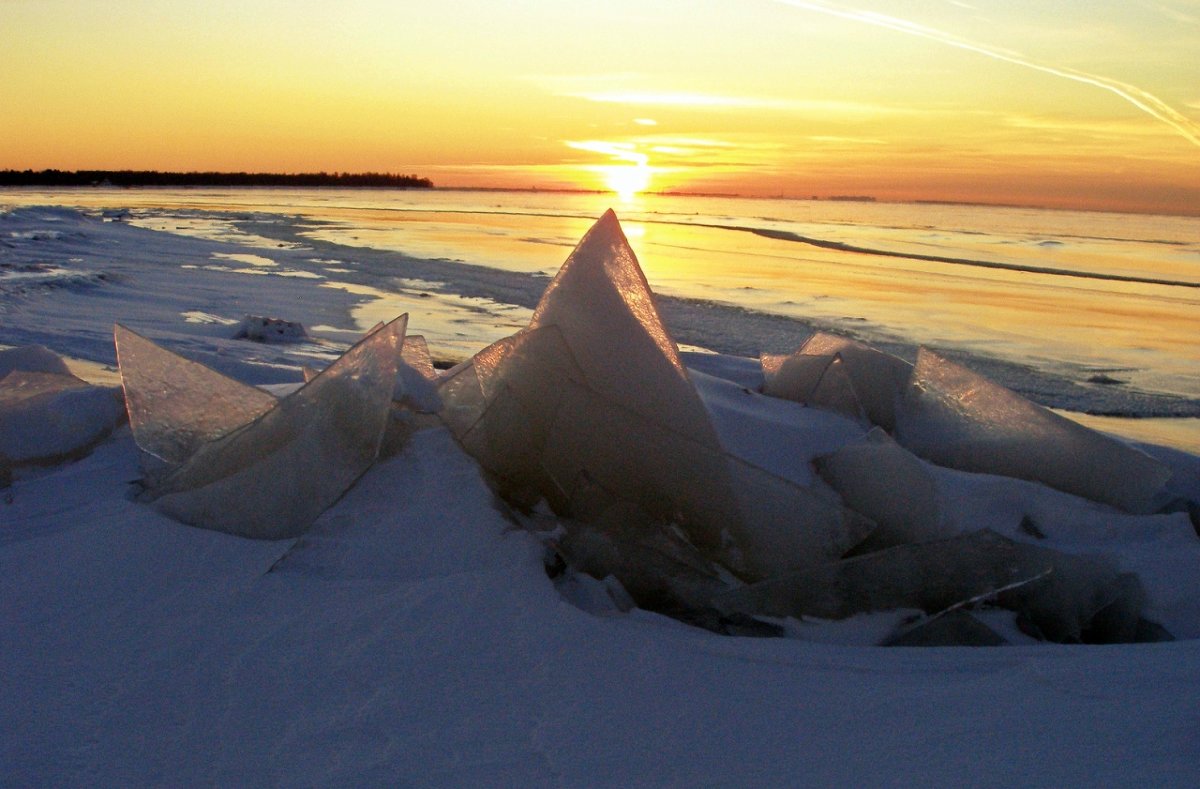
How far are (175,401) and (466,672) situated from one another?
1.43 metres

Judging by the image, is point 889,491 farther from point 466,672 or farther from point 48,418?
point 48,418

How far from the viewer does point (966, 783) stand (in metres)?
1.18

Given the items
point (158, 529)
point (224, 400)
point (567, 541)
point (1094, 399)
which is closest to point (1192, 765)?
point (567, 541)

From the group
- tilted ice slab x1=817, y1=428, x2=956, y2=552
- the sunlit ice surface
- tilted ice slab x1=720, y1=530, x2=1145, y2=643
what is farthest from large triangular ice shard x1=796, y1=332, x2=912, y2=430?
the sunlit ice surface

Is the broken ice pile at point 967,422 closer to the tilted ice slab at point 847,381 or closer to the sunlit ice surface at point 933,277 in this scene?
the tilted ice slab at point 847,381

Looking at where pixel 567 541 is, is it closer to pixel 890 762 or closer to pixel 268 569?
pixel 268 569

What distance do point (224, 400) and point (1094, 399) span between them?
4.53 m

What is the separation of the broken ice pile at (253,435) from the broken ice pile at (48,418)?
0.30 m

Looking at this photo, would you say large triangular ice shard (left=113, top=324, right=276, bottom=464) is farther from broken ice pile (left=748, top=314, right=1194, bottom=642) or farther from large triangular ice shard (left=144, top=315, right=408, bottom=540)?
broken ice pile (left=748, top=314, right=1194, bottom=642)

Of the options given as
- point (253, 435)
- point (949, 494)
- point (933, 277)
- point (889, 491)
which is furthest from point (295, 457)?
point (933, 277)

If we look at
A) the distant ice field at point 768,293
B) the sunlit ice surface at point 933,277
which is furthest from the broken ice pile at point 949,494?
the sunlit ice surface at point 933,277

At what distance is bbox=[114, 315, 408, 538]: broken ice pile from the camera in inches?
81.8

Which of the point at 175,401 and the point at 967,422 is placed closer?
the point at 175,401

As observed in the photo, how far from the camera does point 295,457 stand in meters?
2.13
